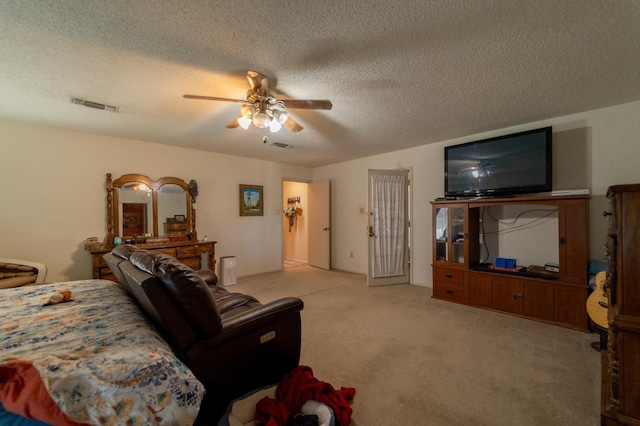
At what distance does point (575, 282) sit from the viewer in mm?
2629

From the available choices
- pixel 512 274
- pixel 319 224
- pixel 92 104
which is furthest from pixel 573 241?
pixel 92 104

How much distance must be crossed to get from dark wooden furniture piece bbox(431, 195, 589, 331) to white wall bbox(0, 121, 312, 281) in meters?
3.78

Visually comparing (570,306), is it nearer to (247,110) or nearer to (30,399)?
(247,110)

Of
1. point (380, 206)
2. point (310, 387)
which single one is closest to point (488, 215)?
point (380, 206)

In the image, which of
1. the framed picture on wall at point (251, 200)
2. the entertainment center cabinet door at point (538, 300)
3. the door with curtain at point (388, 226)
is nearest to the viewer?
the entertainment center cabinet door at point (538, 300)

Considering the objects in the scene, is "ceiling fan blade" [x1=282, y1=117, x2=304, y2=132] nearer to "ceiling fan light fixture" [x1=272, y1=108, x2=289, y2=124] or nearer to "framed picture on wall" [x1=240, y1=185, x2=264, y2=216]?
"ceiling fan light fixture" [x1=272, y1=108, x2=289, y2=124]

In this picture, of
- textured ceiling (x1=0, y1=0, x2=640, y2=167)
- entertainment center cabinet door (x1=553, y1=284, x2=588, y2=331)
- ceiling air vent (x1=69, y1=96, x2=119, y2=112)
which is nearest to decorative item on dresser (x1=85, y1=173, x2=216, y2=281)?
textured ceiling (x1=0, y1=0, x2=640, y2=167)

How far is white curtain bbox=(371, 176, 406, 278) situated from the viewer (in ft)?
14.3

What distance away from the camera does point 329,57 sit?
184 cm

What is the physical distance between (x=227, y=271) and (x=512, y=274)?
418 centimetres

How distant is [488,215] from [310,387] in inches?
130

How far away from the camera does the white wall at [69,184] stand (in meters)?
3.14

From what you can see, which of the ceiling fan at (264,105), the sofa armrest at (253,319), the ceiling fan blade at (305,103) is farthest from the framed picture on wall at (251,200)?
the sofa armrest at (253,319)

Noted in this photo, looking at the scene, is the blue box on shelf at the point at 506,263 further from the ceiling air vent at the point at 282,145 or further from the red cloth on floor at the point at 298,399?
the ceiling air vent at the point at 282,145
